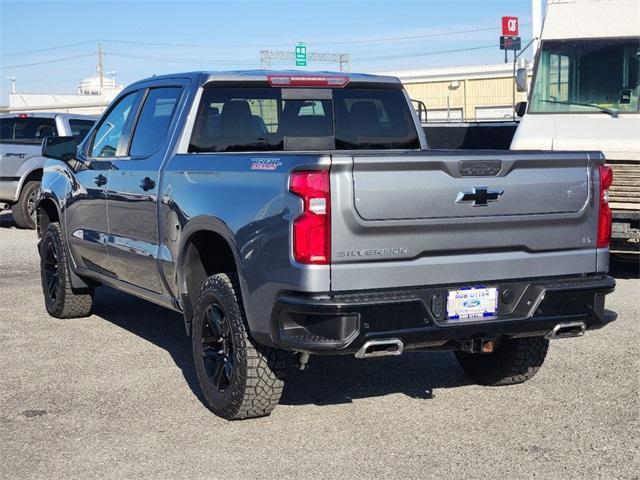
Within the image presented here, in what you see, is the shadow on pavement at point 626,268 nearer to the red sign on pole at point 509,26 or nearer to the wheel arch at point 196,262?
the wheel arch at point 196,262

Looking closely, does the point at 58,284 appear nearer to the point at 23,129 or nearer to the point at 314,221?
the point at 314,221

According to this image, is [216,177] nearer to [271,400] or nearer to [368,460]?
[271,400]

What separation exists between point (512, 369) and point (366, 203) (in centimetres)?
202

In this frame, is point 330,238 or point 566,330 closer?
point 330,238

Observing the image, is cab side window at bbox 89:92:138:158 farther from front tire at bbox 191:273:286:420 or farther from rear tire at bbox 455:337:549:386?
→ rear tire at bbox 455:337:549:386

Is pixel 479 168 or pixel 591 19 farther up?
pixel 591 19

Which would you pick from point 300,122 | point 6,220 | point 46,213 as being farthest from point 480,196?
point 6,220

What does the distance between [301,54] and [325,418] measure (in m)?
50.1

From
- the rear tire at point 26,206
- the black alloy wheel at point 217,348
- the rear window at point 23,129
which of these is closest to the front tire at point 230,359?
the black alloy wheel at point 217,348

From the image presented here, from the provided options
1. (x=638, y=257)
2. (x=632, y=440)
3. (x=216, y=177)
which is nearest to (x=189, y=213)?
(x=216, y=177)

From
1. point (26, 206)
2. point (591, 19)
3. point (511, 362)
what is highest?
point (591, 19)

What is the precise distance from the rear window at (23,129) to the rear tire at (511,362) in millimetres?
11942

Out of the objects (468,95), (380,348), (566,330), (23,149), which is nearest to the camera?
(380,348)

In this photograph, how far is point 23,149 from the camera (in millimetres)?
16750
